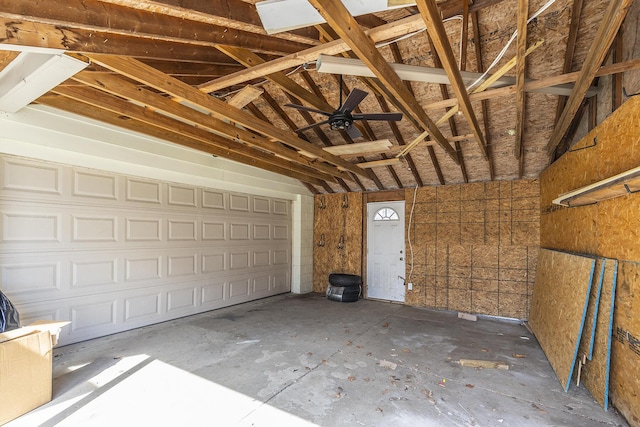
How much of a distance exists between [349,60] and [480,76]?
4.92 ft

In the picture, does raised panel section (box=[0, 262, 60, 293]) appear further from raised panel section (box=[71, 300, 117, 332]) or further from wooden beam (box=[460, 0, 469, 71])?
wooden beam (box=[460, 0, 469, 71])

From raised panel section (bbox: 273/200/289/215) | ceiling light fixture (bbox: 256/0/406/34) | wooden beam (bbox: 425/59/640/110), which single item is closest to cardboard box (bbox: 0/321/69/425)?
ceiling light fixture (bbox: 256/0/406/34)

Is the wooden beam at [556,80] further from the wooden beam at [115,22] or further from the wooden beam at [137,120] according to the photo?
the wooden beam at [137,120]

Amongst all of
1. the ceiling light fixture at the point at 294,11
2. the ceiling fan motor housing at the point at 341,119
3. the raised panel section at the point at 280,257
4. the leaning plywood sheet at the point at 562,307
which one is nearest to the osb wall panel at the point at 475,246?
the leaning plywood sheet at the point at 562,307

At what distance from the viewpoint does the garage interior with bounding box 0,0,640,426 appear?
2531 mm

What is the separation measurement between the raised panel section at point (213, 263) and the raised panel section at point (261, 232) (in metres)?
1.02

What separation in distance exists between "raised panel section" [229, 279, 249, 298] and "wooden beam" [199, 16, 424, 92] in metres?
4.30

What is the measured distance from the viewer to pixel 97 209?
4.41 m

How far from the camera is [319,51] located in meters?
2.61

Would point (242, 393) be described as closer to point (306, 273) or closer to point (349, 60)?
point (349, 60)

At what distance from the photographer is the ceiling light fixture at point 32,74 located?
7.86 feet

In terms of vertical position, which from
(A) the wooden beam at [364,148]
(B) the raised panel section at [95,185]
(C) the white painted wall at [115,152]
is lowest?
(B) the raised panel section at [95,185]

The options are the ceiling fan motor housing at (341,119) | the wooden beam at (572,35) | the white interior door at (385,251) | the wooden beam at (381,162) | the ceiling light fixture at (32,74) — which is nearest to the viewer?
the ceiling light fixture at (32,74)

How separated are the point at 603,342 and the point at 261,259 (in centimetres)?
591
